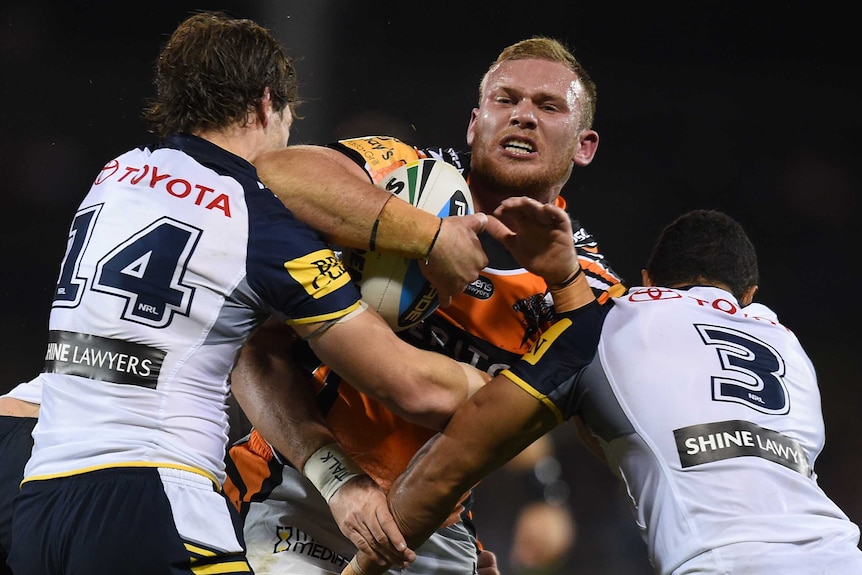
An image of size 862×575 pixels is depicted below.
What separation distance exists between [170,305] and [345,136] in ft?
16.9

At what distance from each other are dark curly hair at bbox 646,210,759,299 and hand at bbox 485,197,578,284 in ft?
1.81

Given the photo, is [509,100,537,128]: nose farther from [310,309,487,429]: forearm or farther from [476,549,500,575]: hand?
[476,549,500,575]: hand

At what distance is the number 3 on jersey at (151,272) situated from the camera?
227cm

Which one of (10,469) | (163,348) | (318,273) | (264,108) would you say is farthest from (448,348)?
(10,469)

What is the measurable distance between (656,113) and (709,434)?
626cm

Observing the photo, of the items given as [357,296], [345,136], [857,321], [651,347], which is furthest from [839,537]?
[857,321]

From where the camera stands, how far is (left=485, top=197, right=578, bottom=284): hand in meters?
2.63

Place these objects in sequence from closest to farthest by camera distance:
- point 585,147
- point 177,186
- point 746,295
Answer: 1. point 177,186
2. point 746,295
3. point 585,147

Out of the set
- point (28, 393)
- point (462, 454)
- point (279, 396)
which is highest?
point (462, 454)

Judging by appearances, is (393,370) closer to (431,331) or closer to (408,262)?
(408,262)

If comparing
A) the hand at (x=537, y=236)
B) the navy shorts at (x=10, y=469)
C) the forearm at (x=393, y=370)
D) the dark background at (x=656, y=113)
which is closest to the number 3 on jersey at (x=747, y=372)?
the hand at (x=537, y=236)

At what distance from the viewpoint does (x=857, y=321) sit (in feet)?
26.0

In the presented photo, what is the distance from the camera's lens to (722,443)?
2436 millimetres

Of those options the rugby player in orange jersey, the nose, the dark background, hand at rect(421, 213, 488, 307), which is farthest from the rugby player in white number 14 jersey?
the dark background
